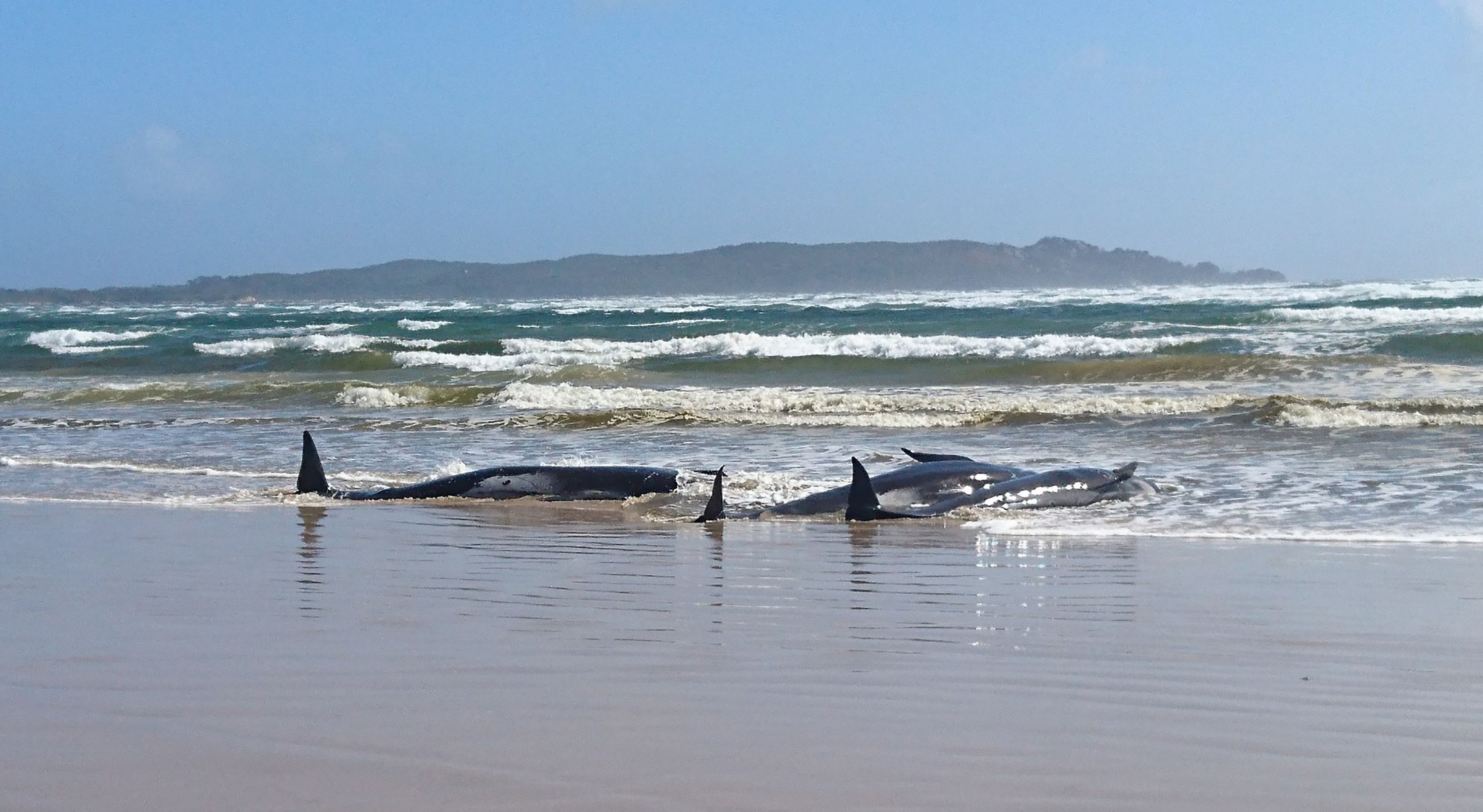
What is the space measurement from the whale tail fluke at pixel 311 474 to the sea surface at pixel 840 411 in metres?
0.14

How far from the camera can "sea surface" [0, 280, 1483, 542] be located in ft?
32.4

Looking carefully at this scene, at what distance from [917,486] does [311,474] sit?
449cm

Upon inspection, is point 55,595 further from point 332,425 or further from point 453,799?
point 332,425

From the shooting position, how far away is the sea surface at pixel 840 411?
9875mm

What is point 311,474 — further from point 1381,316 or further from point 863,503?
point 1381,316

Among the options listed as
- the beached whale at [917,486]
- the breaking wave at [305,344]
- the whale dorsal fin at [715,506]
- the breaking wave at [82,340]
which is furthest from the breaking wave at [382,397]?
the breaking wave at [82,340]

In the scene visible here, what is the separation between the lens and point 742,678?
4.29 m

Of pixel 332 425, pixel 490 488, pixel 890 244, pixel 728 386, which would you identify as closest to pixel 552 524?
pixel 490 488

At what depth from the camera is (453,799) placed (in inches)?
123

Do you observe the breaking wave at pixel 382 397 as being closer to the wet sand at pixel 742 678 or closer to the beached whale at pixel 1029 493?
→ the beached whale at pixel 1029 493

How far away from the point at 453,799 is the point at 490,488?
7213 millimetres

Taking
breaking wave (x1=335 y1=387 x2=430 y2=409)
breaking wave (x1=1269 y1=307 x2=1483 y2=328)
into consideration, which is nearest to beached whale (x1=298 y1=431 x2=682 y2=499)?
breaking wave (x1=335 y1=387 x2=430 y2=409)

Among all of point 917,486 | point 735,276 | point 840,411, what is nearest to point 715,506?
point 917,486

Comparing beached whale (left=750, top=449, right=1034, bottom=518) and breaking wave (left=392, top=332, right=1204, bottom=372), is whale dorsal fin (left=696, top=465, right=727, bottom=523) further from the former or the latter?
breaking wave (left=392, top=332, right=1204, bottom=372)
